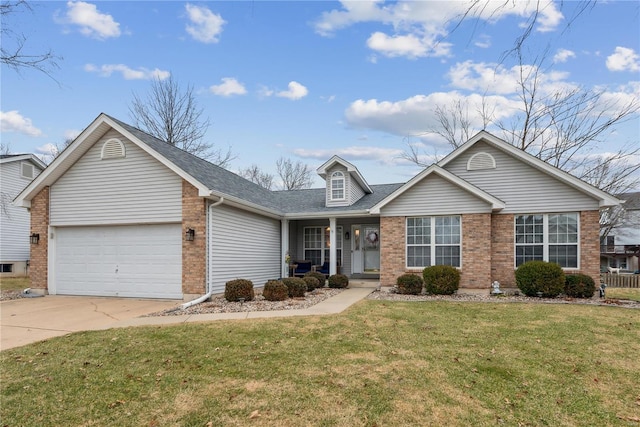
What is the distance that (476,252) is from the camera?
12.0 metres

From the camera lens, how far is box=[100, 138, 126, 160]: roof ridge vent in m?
11.6

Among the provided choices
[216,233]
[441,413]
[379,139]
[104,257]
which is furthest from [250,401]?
[379,139]

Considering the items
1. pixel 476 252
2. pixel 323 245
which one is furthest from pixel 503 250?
pixel 323 245

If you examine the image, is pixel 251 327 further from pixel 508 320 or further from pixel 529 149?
pixel 529 149

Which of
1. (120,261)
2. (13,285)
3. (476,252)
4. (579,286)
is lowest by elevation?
(13,285)

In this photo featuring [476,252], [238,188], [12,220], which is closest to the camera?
[476,252]

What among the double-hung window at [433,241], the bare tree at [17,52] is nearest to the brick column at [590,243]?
the double-hung window at [433,241]

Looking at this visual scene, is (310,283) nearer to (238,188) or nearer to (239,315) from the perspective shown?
(239,315)

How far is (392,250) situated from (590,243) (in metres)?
6.22

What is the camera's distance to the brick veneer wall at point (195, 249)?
10508mm

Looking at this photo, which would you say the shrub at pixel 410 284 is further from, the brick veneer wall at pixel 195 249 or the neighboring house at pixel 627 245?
the neighboring house at pixel 627 245

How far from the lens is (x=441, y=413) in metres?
3.76

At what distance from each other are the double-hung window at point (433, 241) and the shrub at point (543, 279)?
2052mm

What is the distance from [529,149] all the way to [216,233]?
21001mm
